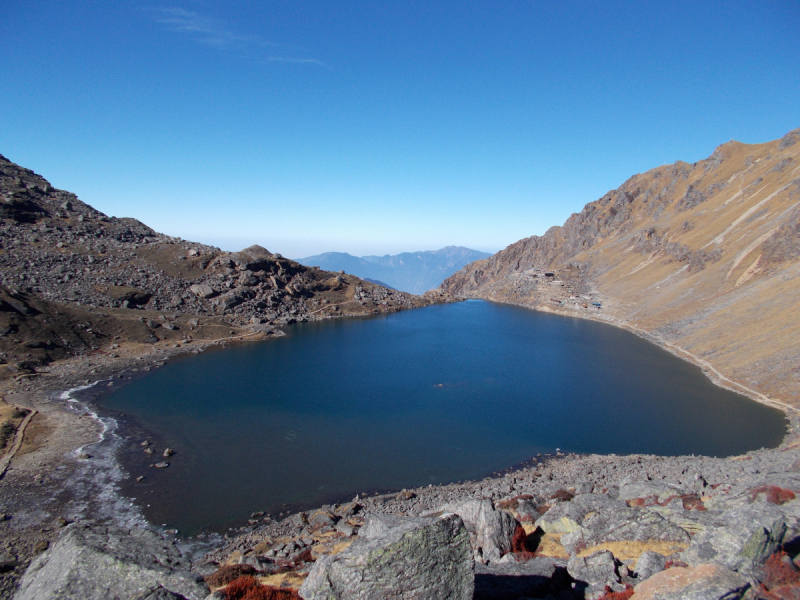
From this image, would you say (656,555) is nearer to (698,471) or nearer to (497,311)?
(698,471)

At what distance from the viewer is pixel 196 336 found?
83.2 meters

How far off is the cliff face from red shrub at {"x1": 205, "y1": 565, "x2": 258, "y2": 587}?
65.1m

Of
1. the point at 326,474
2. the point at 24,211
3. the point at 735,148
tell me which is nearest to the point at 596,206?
the point at 735,148

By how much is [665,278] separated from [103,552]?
457 feet

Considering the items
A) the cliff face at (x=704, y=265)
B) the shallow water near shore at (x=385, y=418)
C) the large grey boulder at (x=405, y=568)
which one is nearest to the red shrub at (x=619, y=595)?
the large grey boulder at (x=405, y=568)

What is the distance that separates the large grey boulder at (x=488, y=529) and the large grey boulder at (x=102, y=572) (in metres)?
13.1

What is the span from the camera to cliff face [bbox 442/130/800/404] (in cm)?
6656

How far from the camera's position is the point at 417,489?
35312 mm

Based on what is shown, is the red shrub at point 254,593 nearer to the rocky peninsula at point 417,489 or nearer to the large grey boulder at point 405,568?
the rocky peninsula at point 417,489

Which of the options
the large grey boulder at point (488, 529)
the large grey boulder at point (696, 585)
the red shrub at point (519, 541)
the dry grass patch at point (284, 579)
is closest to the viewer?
the large grey boulder at point (696, 585)

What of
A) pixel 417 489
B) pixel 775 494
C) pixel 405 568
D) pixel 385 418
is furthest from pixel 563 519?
pixel 385 418

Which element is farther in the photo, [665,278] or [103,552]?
[665,278]

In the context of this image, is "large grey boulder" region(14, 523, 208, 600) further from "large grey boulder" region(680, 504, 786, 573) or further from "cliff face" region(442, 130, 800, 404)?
"cliff face" region(442, 130, 800, 404)

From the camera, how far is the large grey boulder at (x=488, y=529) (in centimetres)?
1975
